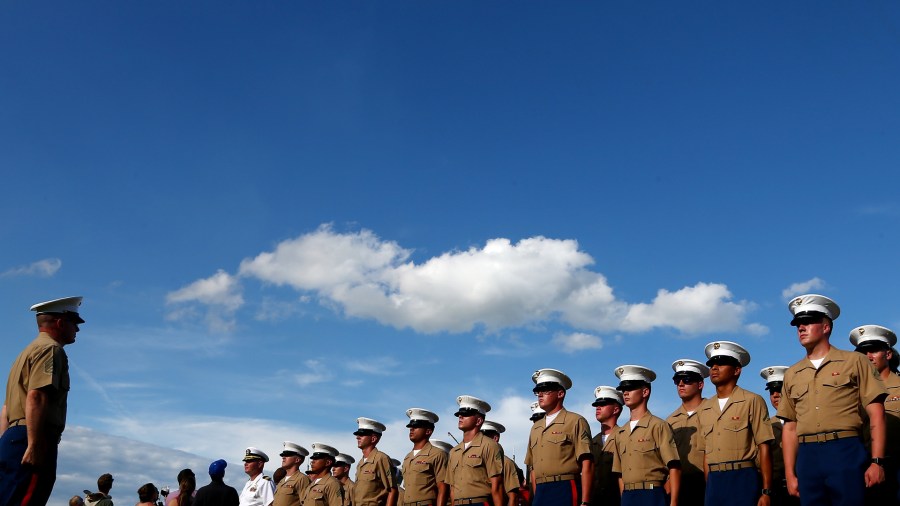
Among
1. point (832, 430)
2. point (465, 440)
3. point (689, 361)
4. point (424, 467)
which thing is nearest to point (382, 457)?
point (424, 467)

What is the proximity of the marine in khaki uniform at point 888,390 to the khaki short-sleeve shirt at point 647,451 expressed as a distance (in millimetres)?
2049

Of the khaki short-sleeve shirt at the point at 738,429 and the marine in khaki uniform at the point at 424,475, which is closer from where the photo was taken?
the khaki short-sleeve shirt at the point at 738,429

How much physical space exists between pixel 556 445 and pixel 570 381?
107 cm

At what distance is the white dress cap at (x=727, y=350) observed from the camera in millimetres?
9219

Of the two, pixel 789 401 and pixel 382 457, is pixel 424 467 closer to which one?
pixel 382 457

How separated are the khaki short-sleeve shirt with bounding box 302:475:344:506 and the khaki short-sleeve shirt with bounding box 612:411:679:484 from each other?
19.9 ft

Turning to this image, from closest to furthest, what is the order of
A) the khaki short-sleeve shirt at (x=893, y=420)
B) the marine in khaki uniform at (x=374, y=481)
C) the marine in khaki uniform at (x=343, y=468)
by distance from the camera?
the khaki short-sleeve shirt at (x=893, y=420) → the marine in khaki uniform at (x=374, y=481) → the marine in khaki uniform at (x=343, y=468)

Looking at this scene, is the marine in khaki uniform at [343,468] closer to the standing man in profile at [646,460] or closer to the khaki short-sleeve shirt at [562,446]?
the khaki short-sleeve shirt at [562,446]

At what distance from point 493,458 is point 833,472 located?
15.8ft

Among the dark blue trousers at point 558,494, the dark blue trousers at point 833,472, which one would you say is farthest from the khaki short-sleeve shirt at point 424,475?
the dark blue trousers at point 833,472

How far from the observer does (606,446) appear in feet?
36.7

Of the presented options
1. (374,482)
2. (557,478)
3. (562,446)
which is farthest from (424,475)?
(562,446)

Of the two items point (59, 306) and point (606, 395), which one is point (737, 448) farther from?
point (59, 306)

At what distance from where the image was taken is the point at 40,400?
285 inches
